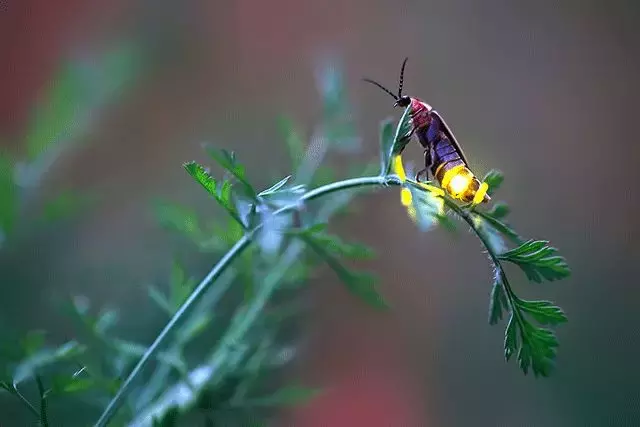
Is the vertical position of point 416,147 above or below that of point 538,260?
above

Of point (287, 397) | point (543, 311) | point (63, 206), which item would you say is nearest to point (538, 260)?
point (543, 311)

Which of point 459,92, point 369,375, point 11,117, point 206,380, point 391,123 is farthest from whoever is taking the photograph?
point 459,92

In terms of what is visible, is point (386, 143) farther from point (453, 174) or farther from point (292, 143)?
point (292, 143)

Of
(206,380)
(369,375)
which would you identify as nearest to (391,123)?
(206,380)

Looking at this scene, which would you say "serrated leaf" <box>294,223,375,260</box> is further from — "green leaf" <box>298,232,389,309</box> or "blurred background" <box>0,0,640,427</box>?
"blurred background" <box>0,0,640,427</box>

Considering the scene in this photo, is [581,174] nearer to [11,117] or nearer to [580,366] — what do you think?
[580,366]

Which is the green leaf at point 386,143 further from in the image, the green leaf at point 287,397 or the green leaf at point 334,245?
the green leaf at point 287,397
